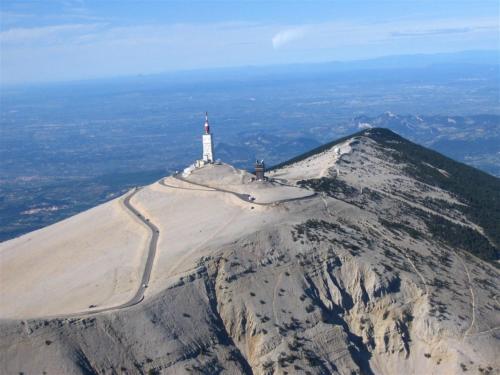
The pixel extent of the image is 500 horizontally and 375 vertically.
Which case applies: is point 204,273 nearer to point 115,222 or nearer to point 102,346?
point 102,346

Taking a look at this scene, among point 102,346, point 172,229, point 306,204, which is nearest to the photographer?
point 102,346

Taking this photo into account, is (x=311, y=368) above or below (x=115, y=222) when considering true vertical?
below

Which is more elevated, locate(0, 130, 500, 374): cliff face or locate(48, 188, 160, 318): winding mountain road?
locate(48, 188, 160, 318): winding mountain road

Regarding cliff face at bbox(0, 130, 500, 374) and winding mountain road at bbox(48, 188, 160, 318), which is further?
winding mountain road at bbox(48, 188, 160, 318)

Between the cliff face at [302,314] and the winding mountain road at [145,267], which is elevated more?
the winding mountain road at [145,267]

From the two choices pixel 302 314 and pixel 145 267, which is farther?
pixel 145 267

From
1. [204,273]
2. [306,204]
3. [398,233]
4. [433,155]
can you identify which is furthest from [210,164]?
[433,155]

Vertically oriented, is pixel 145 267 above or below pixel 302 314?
above

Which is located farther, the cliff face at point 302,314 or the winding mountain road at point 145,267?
the winding mountain road at point 145,267
